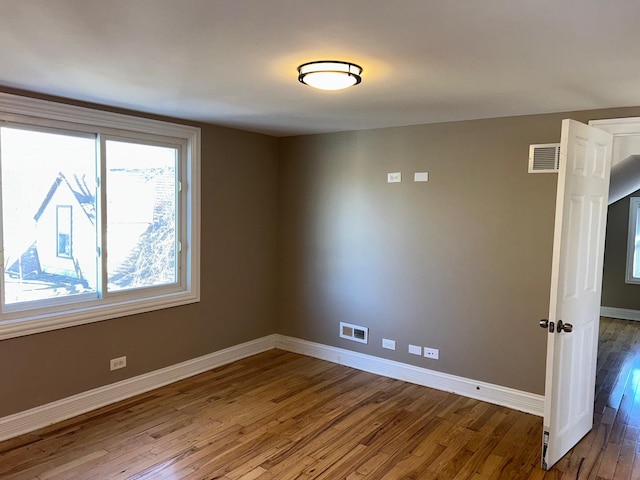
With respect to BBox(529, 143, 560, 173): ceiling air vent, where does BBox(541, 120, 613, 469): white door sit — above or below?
below

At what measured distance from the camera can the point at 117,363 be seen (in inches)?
147

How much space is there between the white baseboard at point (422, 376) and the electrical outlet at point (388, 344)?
0.13 metres

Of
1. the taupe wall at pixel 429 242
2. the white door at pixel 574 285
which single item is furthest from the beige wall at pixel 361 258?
the white door at pixel 574 285

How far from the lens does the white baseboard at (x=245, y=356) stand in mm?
→ 3266

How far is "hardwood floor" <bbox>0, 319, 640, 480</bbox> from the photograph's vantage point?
2.81 metres

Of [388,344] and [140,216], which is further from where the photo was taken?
[388,344]

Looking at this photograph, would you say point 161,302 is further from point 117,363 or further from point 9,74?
point 9,74

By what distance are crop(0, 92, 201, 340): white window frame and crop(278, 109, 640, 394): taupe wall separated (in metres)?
1.17

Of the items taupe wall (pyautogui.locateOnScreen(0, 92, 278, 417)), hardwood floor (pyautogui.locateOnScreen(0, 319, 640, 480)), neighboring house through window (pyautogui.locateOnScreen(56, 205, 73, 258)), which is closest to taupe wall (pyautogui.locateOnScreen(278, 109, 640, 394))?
taupe wall (pyautogui.locateOnScreen(0, 92, 278, 417))

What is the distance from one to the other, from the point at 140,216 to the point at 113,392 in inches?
56.4

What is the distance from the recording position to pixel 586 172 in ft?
9.46

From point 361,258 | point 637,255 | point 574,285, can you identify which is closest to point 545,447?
point 574,285

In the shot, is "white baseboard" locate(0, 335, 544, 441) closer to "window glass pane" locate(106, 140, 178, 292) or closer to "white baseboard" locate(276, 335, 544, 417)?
"white baseboard" locate(276, 335, 544, 417)

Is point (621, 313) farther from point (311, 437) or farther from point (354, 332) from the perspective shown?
point (311, 437)
